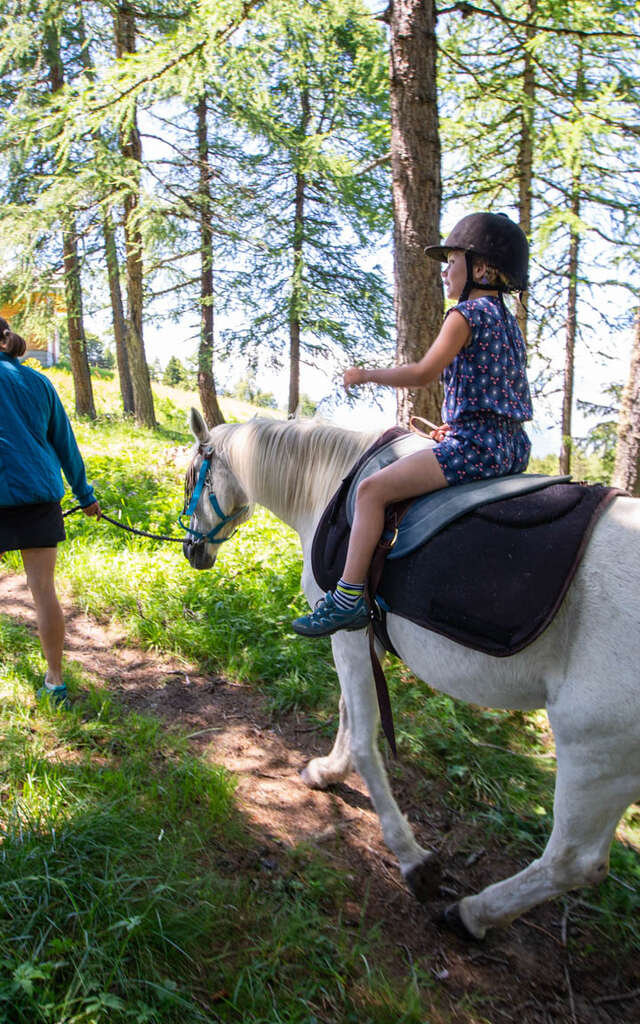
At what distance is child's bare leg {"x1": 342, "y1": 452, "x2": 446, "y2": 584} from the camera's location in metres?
2.45

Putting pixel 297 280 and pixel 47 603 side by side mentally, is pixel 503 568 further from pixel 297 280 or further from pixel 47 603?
pixel 297 280

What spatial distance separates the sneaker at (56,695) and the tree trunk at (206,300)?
9.76 metres

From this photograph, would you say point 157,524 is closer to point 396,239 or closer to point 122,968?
point 396,239

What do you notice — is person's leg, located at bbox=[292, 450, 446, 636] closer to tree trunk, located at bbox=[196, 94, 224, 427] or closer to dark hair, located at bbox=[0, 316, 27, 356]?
dark hair, located at bbox=[0, 316, 27, 356]

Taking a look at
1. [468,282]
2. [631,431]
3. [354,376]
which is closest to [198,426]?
[354,376]

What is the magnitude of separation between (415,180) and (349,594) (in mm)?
3684

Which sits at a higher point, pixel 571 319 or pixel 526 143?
pixel 526 143

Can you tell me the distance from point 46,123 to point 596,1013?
9669mm

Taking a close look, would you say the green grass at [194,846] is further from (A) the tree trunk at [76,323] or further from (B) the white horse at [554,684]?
(A) the tree trunk at [76,323]

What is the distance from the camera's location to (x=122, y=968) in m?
1.95

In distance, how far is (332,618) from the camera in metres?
2.58

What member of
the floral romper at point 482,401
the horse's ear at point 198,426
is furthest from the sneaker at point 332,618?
the horse's ear at point 198,426

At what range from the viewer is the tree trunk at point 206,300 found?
12.9m

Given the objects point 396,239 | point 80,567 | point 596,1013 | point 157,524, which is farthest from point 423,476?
point 157,524
